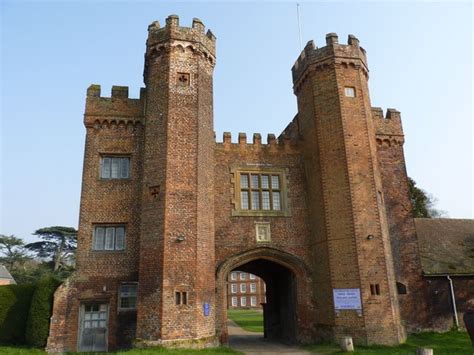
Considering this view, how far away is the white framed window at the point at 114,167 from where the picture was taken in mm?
17484

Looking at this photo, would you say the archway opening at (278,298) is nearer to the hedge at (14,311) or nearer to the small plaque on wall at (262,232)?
the small plaque on wall at (262,232)

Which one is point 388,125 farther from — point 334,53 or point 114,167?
point 114,167

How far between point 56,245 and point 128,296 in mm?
35946

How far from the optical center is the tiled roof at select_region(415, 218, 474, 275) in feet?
67.4

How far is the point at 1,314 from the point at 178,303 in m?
7.79

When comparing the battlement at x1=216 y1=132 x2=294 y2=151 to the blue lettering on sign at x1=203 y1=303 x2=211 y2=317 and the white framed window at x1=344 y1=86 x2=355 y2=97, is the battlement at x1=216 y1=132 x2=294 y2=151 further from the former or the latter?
the blue lettering on sign at x1=203 y1=303 x2=211 y2=317

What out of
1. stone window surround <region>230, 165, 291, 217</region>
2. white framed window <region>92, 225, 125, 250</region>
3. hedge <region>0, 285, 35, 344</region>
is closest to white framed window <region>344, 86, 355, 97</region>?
stone window surround <region>230, 165, 291, 217</region>

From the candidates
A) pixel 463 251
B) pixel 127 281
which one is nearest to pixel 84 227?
pixel 127 281

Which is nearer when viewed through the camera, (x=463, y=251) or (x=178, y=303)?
(x=178, y=303)

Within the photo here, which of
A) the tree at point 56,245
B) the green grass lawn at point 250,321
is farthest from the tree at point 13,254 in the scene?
the green grass lawn at point 250,321

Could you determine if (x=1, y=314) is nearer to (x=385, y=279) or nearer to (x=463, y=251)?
(x=385, y=279)

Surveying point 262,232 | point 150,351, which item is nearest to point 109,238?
point 150,351

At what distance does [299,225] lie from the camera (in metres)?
18.6

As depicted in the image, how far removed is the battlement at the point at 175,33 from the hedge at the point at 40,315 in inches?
443
